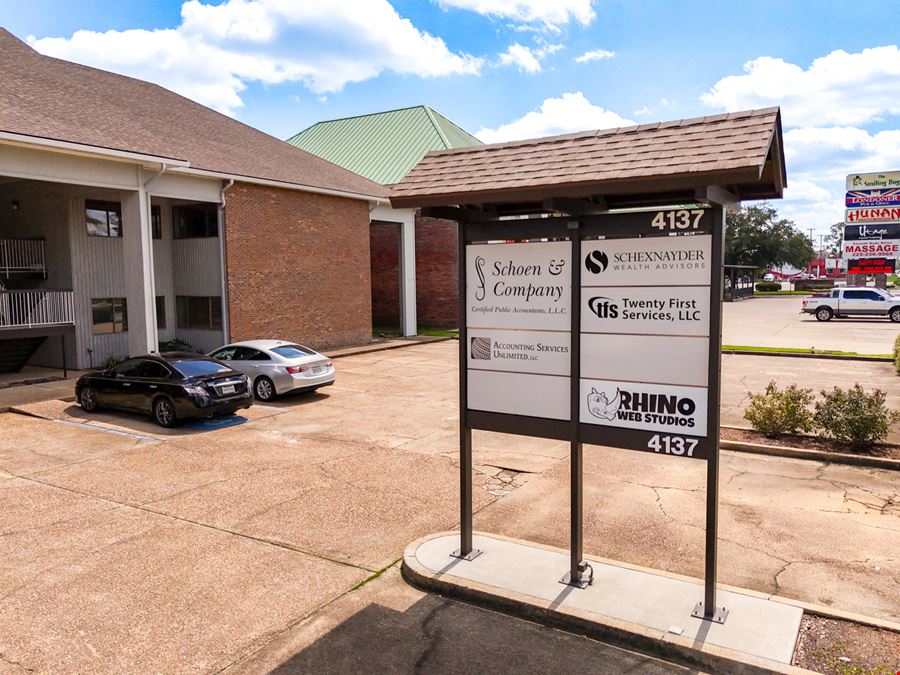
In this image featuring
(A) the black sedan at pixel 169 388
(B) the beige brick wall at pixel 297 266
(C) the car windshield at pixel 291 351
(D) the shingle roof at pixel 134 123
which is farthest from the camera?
(B) the beige brick wall at pixel 297 266

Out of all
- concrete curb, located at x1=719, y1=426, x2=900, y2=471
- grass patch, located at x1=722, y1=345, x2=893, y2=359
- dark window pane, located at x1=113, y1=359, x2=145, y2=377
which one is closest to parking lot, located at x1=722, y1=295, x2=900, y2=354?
grass patch, located at x1=722, y1=345, x2=893, y2=359

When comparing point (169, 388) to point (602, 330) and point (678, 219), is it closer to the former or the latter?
point (602, 330)

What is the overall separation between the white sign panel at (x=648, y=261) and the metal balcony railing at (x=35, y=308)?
54.5 ft

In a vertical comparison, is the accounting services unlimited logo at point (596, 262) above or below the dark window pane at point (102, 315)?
above

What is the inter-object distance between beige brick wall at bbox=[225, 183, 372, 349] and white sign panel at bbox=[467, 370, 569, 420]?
17.2 m

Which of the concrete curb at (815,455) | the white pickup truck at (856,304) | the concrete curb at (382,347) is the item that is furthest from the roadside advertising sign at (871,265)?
the concrete curb at (815,455)

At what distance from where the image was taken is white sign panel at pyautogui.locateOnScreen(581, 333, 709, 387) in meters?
5.62

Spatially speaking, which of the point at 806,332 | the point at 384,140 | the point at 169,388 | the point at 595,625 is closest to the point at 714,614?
the point at 595,625

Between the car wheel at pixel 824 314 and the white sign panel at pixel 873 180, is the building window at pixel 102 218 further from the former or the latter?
the car wheel at pixel 824 314

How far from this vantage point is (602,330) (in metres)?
6.02

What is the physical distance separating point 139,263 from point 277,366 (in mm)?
5280

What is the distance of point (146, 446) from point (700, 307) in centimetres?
1008

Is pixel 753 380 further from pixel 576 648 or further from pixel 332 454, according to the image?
pixel 576 648

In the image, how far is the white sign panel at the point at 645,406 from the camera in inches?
222
